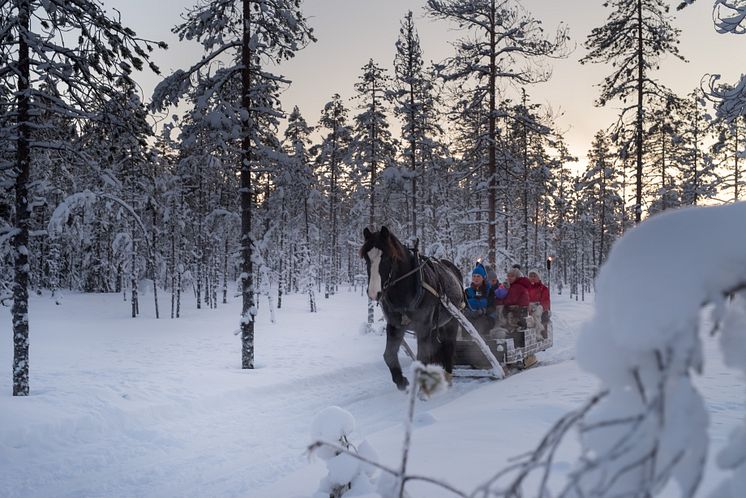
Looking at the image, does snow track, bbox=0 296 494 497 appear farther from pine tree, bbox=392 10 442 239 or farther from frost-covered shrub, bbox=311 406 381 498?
pine tree, bbox=392 10 442 239

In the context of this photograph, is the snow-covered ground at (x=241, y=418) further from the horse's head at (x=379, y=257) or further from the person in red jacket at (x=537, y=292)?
the horse's head at (x=379, y=257)

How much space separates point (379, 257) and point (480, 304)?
433 centimetres

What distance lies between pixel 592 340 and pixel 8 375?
13.0 metres

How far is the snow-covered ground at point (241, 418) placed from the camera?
4.23 meters

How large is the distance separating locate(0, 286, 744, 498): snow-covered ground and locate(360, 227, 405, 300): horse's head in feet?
6.92

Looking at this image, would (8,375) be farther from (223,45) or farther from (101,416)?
(223,45)

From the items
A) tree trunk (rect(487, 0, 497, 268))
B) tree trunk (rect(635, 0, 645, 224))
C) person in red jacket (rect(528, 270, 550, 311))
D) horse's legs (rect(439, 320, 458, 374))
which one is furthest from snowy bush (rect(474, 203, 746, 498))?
tree trunk (rect(635, 0, 645, 224))

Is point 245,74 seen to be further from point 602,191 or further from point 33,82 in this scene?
point 602,191

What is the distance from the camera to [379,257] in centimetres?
739

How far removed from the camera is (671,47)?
1775cm

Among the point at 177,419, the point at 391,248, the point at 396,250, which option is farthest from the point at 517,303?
the point at 177,419

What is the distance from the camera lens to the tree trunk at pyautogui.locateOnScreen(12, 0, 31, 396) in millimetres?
8164

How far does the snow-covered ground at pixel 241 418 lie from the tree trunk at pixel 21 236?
601 millimetres

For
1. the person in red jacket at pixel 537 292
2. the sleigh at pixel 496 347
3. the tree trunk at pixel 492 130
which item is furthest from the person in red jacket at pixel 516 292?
the tree trunk at pixel 492 130
